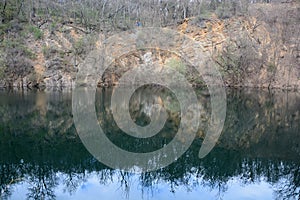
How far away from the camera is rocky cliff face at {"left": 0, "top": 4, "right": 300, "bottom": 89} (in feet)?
124

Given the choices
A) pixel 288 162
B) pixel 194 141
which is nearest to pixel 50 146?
pixel 194 141

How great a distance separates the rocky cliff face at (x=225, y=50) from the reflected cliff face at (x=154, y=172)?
2110cm

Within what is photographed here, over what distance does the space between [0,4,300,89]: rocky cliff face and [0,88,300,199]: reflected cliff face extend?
21.1 meters

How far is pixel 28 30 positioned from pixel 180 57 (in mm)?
20511

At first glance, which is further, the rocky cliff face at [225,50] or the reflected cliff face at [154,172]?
the rocky cliff face at [225,50]

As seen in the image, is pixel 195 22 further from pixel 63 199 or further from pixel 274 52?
pixel 63 199

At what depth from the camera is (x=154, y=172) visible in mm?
9734

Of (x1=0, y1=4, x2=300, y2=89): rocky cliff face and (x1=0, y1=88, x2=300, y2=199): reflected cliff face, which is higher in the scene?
(x1=0, y1=4, x2=300, y2=89): rocky cliff face

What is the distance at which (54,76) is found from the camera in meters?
37.8

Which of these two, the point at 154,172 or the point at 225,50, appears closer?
the point at 154,172

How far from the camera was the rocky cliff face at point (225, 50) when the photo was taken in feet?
124

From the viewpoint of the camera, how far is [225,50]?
1650 inches

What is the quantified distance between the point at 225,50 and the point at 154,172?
35.0 metres

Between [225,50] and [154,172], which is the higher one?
[225,50]
